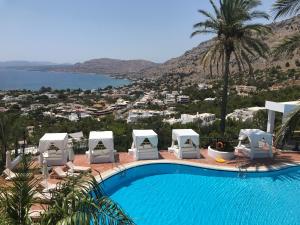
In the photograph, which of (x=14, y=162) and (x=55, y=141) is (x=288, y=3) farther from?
(x=14, y=162)

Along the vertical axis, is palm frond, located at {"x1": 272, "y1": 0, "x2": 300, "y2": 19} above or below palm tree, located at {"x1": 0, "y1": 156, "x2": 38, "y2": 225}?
above

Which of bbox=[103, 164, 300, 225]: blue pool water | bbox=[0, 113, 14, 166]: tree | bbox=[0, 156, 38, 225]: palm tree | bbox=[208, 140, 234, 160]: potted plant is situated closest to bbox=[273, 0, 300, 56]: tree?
bbox=[103, 164, 300, 225]: blue pool water

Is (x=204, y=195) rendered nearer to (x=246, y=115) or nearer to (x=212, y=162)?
(x=212, y=162)

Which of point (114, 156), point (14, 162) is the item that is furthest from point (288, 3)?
point (14, 162)

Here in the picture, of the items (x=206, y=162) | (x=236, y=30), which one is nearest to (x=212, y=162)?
(x=206, y=162)

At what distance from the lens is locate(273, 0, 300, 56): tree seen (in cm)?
854

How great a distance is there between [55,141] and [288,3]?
9.49 m

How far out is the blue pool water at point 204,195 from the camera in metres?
9.33

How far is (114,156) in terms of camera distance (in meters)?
14.3

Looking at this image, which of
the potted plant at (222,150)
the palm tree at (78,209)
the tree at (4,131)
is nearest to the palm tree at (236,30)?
the potted plant at (222,150)

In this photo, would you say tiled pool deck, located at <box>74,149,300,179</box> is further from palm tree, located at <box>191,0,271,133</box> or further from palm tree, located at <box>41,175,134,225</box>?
palm tree, located at <box>41,175,134,225</box>

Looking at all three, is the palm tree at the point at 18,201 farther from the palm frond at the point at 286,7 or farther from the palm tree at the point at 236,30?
the palm tree at the point at 236,30

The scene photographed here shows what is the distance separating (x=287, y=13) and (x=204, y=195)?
6293 mm

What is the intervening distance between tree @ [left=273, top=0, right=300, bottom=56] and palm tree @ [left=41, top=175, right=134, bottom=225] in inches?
282
